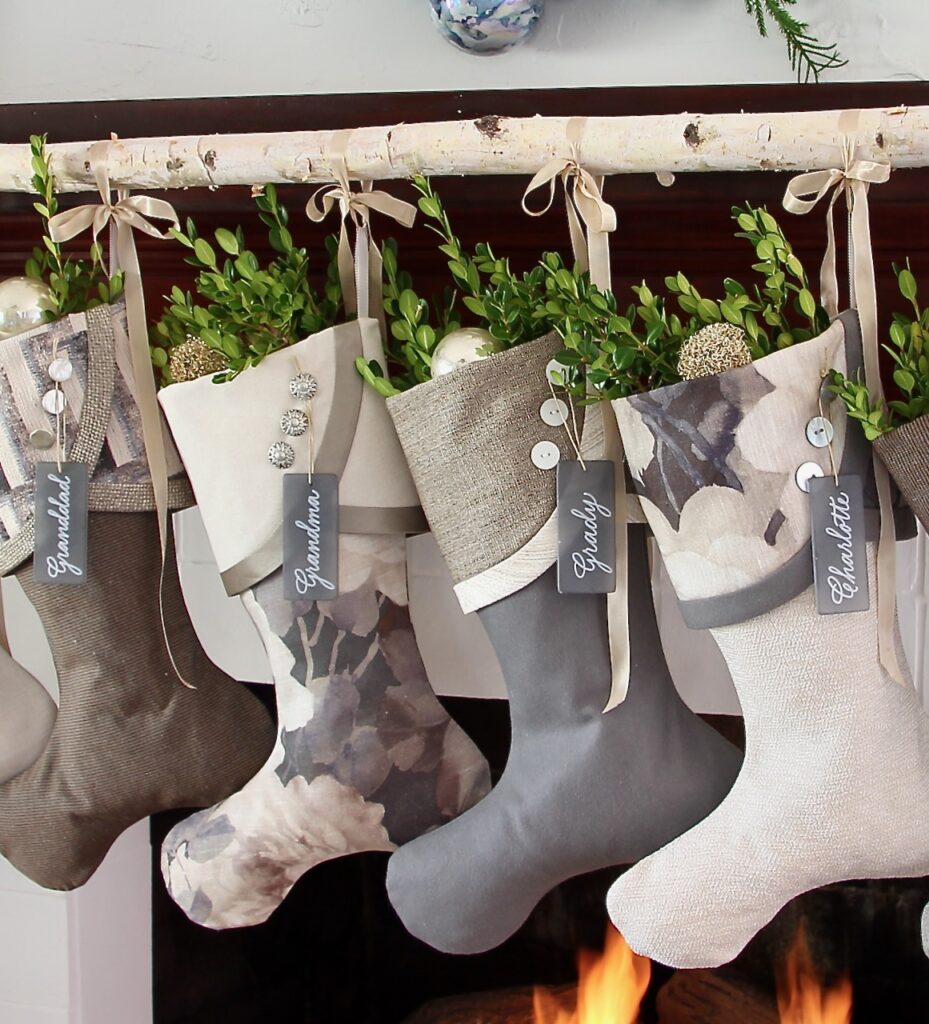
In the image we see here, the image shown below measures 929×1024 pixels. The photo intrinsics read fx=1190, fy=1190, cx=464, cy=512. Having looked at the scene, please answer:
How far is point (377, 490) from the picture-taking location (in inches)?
43.1

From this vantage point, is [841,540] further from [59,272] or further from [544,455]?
[59,272]

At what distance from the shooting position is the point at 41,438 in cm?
112

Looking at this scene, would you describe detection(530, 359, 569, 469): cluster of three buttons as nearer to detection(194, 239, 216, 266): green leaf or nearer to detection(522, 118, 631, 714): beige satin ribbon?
detection(522, 118, 631, 714): beige satin ribbon

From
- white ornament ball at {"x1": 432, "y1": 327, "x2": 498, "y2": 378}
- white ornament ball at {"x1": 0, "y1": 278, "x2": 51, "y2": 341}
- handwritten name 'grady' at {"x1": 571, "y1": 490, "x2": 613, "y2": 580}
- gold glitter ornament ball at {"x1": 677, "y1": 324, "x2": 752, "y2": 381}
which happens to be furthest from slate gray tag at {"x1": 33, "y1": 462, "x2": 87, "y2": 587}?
gold glitter ornament ball at {"x1": 677, "y1": 324, "x2": 752, "y2": 381}

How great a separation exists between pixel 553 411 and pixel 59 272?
20.0 inches

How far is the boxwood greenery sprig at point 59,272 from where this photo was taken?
108 centimetres

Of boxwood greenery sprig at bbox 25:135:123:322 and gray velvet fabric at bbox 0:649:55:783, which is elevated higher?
boxwood greenery sprig at bbox 25:135:123:322

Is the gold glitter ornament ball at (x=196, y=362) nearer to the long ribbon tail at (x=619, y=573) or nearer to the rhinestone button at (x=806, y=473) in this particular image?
the long ribbon tail at (x=619, y=573)

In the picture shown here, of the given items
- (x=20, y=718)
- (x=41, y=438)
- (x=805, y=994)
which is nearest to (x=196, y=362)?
(x=41, y=438)

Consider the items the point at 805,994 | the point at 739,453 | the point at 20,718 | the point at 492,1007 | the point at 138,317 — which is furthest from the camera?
the point at 492,1007

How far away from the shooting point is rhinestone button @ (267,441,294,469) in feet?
3.49

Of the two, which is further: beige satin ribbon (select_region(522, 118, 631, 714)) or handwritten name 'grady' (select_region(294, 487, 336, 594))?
handwritten name 'grady' (select_region(294, 487, 336, 594))

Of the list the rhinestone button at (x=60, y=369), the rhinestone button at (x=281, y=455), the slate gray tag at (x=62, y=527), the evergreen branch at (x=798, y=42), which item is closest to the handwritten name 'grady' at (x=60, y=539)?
the slate gray tag at (x=62, y=527)

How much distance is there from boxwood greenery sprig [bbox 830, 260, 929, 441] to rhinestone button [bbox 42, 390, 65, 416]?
2.27 feet
